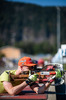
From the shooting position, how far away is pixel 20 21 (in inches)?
7544

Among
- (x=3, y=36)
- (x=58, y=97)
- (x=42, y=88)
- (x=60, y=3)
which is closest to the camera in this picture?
(x=42, y=88)

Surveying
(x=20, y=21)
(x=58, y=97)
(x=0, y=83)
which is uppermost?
(x=20, y=21)

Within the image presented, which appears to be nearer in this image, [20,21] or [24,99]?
[24,99]

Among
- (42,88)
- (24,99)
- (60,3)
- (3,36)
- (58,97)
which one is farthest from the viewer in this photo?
(3,36)

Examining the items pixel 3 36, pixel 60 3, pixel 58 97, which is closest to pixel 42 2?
pixel 60 3

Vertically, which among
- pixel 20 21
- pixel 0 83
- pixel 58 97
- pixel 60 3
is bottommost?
pixel 58 97

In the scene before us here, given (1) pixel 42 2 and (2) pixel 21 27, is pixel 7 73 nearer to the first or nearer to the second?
(1) pixel 42 2

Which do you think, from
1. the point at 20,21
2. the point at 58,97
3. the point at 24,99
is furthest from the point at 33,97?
the point at 20,21

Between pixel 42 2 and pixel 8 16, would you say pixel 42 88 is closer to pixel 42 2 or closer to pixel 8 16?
pixel 42 2

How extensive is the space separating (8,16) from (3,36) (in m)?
23.8

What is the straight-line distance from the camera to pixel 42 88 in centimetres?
447

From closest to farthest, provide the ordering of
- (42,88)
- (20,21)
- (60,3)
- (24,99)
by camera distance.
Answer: (24,99) → (42,88) → (60,3) → (20,21)

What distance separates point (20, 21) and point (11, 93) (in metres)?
189

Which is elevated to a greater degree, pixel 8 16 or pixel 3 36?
pixel 8 16
